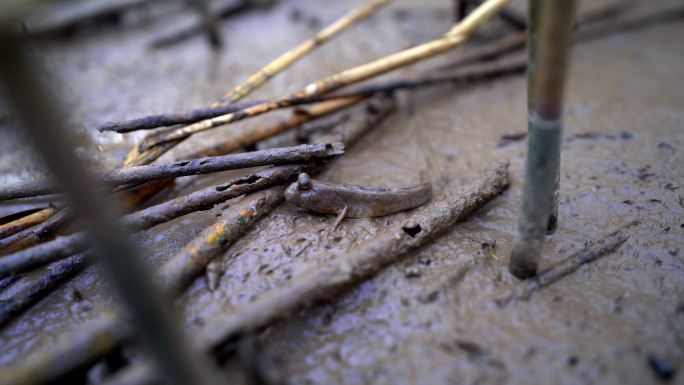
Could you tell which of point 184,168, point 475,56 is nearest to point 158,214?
point 184,168

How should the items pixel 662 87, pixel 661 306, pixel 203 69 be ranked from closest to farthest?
pixel 661 306 → pixel 662 87 → pixel 203 69

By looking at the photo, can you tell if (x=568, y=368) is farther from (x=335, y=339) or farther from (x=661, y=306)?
(x=335, y=339)

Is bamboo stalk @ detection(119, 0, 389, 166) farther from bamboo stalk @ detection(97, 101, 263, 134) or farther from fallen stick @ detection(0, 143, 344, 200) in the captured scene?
fallen stick @ detection(0, 143, 344, 200)

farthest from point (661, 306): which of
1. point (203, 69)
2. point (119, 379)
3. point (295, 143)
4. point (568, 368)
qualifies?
point (203, 69)

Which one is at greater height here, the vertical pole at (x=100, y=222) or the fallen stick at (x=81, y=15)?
the fallen stick at (x=81, y=15)

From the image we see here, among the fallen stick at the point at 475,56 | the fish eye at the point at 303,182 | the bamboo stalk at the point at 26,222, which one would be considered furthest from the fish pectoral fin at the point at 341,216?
the bamboo stalk at the point at 26,222

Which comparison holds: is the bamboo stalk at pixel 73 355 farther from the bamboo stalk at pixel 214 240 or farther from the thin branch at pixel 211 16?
the thin branch at pixel 211 16
